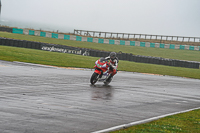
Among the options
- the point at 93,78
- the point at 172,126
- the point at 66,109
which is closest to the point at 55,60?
the point at 93,78

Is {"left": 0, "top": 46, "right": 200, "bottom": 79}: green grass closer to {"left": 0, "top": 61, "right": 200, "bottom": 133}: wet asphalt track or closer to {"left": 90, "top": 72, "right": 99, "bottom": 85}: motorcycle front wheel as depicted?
{"left": 90, "top": 72, "right": 99, "bottom": 85}: motorcycle front wheel

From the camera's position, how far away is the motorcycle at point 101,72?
1664cm

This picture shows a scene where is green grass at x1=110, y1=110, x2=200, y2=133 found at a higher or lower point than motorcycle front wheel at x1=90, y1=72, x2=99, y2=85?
lower

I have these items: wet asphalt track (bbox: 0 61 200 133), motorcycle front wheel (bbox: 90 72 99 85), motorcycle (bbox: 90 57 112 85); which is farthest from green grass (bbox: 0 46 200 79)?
wet asphalt track (bbox: 0 61 200 133)

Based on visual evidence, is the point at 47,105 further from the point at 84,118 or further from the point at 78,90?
the point at 78,90

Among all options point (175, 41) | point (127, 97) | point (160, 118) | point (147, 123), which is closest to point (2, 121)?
point (147, 123)

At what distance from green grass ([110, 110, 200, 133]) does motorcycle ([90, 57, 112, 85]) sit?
24.1 feet

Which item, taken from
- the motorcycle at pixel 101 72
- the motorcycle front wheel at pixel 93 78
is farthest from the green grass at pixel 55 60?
the motorcycle front wheel at pixel 93 78

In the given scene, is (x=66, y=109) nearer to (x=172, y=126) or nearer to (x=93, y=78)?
(x=172, y=126)

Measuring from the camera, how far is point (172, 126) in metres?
8.21

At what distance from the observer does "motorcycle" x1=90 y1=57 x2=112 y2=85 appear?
16.6 metres

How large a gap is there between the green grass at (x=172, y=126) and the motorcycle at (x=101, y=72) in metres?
7.35

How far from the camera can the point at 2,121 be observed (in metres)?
7.34

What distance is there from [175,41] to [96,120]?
231 feet
